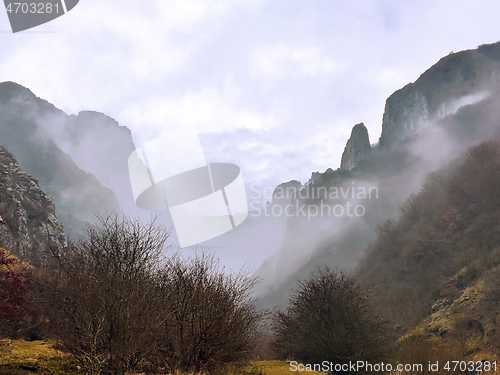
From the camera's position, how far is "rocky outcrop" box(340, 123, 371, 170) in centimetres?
16125

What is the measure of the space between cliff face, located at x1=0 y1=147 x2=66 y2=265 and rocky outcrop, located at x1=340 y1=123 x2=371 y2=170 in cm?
14412

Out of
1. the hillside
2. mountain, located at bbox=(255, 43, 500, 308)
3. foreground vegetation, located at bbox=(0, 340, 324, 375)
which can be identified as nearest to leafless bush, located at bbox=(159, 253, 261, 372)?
foreground vegetation, located at bbox=(0, 340, 324, 375)

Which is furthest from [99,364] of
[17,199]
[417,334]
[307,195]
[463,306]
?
[307,195]

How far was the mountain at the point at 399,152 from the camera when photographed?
107525mm

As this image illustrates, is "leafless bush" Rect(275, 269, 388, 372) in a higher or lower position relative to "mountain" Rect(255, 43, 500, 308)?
lower

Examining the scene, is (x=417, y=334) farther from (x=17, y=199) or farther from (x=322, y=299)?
(x=17, y=199)

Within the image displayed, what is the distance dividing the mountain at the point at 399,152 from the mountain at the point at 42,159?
336 ft

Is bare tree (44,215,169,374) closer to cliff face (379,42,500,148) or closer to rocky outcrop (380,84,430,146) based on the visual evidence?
cliff face (379,42,500,148)

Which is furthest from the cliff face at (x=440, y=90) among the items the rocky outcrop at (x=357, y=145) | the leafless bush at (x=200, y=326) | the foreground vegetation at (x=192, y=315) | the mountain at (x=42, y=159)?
the mountain at (x=42, y=159)

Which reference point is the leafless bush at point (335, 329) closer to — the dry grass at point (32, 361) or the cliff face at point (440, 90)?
the dry grass at point (32, 361)

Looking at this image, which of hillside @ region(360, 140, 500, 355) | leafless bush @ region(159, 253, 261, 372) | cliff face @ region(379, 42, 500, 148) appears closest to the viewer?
leafless bush @ region(159, 253, 261, 372)

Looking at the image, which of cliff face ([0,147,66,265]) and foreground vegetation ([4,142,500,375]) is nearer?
foreground vegetation ([4,142,500,375])

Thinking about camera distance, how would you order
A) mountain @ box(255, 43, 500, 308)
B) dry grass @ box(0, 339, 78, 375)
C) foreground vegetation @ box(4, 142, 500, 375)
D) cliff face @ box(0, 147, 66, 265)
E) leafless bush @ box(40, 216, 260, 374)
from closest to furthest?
dry grass @ box(0, 339, 78, 375), leafless bush @ box(40, 216, 260, 374), foreground vegetation @ box(4, 142, 500, 375), cliff face @ box(0, 147, 66, 265), mountain @ box(255, 43, 500, 308)

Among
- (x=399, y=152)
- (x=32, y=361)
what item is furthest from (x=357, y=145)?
(x=32, y=361)
